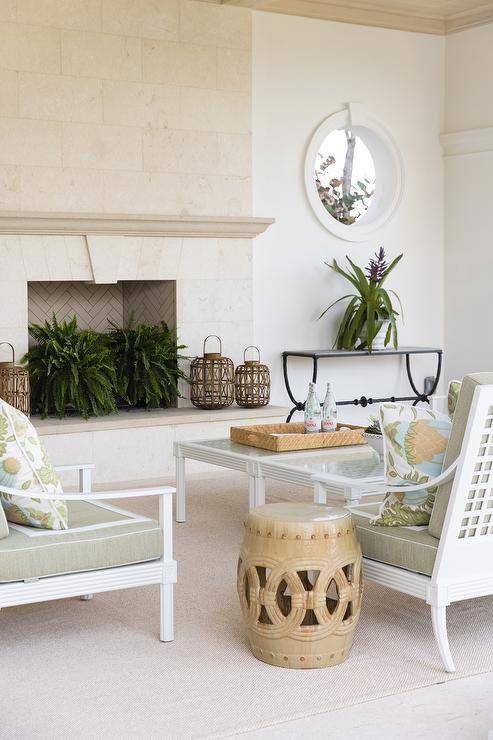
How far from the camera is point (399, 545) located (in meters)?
3.50

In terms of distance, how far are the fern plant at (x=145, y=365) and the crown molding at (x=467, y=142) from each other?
3.05 metres

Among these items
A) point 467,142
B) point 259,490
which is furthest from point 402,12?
point 259,490

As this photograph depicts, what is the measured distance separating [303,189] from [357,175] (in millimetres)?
760

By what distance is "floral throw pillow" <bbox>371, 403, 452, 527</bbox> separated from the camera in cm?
354

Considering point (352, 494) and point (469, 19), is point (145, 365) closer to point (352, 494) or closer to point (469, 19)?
point (352, 494)

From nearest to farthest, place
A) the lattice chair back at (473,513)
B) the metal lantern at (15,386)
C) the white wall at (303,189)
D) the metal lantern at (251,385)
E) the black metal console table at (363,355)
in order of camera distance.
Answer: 1. the lattice chair back at (473,513)
2. the metal lantern at (15,386)
3. the metal lantern at (251,385)
4. the black metal console table at (363,355)
5. the white wall at (303,189)

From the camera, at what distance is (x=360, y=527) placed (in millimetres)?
3693

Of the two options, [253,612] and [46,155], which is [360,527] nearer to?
[253,612]

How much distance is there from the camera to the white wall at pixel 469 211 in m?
8.46

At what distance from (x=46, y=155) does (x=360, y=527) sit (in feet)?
13.9

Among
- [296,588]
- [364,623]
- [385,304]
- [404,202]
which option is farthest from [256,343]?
[296,588]

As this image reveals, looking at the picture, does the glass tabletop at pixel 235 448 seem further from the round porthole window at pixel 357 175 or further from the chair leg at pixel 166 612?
the round porthole window at pixel 357 175

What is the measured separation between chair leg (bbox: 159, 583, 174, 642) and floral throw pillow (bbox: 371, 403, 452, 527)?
0.80m

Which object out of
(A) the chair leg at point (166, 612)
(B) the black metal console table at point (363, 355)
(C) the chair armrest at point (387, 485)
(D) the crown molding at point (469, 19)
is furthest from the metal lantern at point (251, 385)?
(A) the chair leg at point (166, 612)
